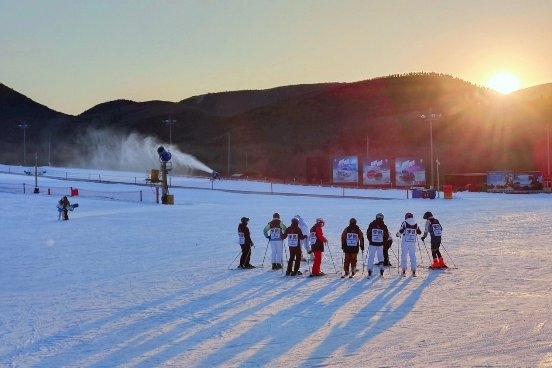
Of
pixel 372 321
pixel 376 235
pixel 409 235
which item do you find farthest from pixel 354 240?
pixel 372 321

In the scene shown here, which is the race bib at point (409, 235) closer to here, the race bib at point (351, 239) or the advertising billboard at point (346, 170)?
the race bib at point (351, 239)

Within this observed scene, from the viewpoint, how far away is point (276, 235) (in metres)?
16.8

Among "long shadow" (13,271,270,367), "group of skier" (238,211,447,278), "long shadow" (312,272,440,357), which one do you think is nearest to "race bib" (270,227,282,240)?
"group of skier" (238,211,447,278)

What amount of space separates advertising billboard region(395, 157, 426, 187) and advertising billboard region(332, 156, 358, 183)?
17.7 feet

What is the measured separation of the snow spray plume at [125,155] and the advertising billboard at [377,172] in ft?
114

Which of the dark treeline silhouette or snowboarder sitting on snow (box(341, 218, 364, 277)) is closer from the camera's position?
snowboarder sitting on snow (box(341, 218, 364, 277))

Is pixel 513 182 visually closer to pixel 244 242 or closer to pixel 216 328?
pixel 244 242

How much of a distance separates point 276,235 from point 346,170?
55.5 meters

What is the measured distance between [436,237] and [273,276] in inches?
178

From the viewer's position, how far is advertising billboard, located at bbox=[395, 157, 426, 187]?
65.7 metres

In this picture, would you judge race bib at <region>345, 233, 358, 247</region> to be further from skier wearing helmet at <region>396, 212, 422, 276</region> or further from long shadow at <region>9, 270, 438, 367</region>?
long shadow at <region>9, 270, 438, 367</region>

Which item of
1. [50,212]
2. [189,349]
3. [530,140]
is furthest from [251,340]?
[530,140]

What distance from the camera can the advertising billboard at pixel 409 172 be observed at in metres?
65.7

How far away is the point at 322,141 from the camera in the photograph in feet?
486
